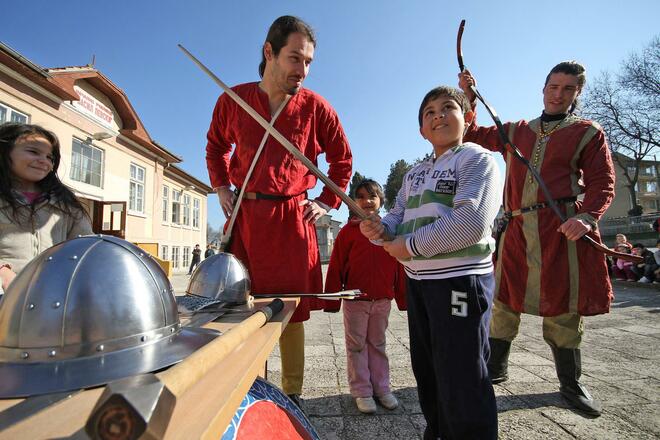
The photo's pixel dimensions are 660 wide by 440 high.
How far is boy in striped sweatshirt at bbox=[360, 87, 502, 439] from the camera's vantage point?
145 cm

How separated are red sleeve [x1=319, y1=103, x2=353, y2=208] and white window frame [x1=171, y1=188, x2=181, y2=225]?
20.7m

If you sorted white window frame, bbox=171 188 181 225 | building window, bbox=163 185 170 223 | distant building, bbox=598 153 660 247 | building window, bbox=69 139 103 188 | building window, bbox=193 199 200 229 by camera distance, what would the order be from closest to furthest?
building window, bbox=69 139 103 188 < building window, bbox=163 185 170 223 < white window frame, bbox=171 188 181 225 < building window, bbox=193 199 200 229 < distant building, bbox=598 153 660 247

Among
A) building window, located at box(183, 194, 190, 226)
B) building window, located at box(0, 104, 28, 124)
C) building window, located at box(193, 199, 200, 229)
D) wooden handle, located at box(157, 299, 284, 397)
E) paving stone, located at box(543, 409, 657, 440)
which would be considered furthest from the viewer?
building window, located at box(193, 199, 200, 229)

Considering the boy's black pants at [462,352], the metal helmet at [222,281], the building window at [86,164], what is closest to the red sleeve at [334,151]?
the metal helmet at [222,281]

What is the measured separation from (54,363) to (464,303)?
4.27 ft

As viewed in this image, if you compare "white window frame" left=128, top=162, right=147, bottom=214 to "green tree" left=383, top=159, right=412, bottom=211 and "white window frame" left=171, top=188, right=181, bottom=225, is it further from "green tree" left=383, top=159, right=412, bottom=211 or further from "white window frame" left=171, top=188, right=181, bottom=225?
"green tree" left=383, top=159, right=412, bottom=211

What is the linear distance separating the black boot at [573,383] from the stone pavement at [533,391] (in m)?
0.06

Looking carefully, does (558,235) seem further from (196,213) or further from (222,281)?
(196,213)

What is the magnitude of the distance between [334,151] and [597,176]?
173cm

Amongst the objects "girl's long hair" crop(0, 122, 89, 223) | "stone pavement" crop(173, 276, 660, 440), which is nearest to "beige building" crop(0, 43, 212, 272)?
"stone pavement" crop(173, 276, 660, 440)

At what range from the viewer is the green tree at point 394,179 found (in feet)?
114

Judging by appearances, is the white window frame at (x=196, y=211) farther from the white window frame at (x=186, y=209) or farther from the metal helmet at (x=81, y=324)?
the metal helmet at (x=81, y=324)

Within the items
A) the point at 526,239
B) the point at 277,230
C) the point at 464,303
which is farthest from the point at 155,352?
the point at 526,239

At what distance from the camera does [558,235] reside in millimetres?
2518
